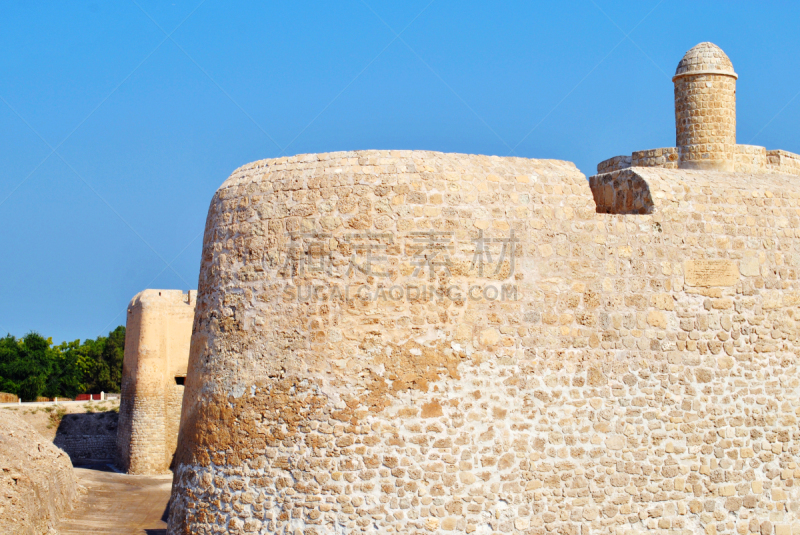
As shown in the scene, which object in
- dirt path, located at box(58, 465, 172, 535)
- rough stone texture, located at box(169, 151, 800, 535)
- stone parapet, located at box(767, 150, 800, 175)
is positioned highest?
stone parapet, located at box(767, 150, 800, 175)

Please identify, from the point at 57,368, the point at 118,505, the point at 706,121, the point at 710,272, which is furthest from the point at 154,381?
the point at 57,368

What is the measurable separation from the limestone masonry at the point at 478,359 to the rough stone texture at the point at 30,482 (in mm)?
6146

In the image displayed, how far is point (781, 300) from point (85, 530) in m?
12.6

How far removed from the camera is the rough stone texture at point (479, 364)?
768cm

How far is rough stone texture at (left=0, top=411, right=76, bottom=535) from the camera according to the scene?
43.5 ft

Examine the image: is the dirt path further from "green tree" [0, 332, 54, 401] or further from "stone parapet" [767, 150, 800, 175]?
"green tree" [0, 332, 54, 401]

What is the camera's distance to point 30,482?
14.6 meters

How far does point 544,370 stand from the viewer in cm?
795

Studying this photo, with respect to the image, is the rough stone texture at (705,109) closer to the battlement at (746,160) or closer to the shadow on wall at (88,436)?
the battlement at (746,160)

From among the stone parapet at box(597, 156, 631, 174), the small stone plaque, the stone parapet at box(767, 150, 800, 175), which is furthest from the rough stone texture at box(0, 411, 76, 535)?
the stone parapet at box(767, 150, 800, 175)

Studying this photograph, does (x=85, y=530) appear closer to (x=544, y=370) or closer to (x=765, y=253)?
(x=544, y=370)

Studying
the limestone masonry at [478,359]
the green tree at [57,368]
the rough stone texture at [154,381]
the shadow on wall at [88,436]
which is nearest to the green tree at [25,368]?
the green tree at [57,368]

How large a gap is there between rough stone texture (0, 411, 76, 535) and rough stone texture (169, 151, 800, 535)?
241 inches

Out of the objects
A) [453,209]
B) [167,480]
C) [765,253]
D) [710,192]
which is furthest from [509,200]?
[167,480]
